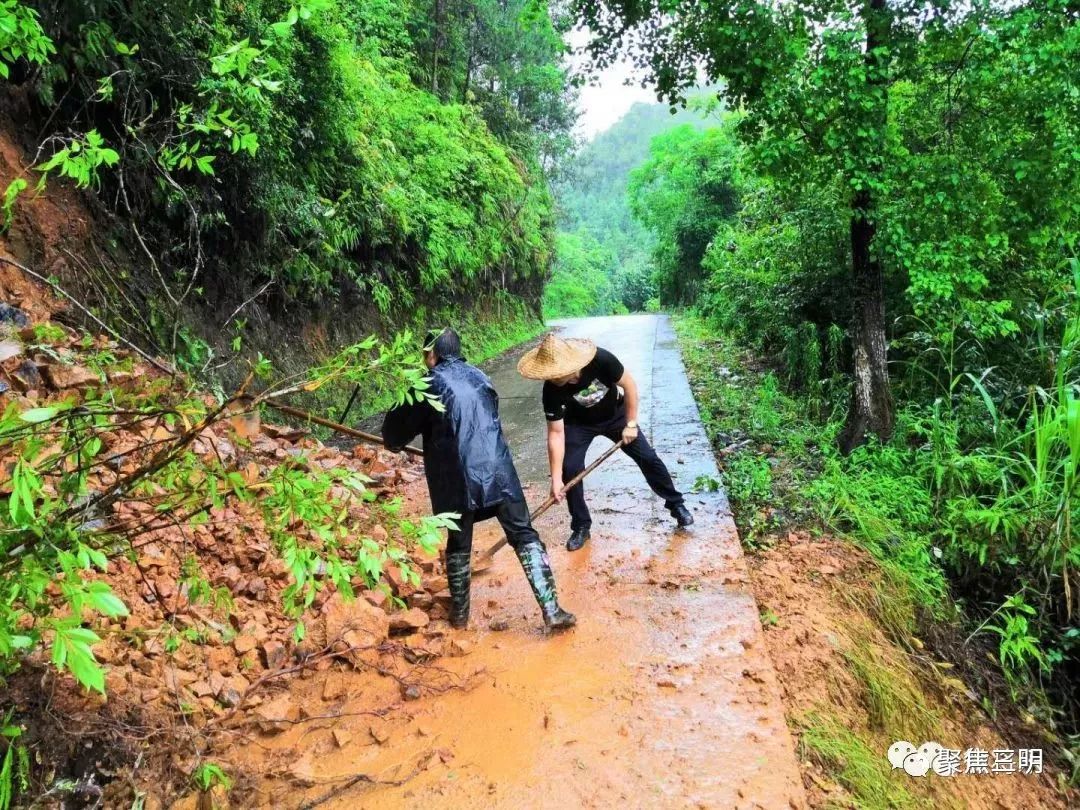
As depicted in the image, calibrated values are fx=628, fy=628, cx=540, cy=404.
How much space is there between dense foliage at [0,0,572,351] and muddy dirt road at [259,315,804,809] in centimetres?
200

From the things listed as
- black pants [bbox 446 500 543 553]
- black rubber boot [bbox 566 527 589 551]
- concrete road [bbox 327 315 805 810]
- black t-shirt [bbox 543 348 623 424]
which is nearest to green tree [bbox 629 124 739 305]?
black t-shirt [bbox 543 348 623 424]

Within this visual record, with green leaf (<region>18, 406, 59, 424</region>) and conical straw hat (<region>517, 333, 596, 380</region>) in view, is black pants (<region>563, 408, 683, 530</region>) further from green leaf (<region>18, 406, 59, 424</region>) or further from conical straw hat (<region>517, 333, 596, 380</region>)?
green leaf (<region>18, 406, 59, 424</region>)

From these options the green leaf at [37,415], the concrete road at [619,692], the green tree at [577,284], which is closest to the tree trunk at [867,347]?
the concrete road at [619,692]

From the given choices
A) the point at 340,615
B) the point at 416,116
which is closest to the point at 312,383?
the point at 340,615

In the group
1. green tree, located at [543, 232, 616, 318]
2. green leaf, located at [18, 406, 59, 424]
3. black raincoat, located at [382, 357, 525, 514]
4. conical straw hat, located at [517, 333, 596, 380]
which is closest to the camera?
green leaf, located at [18, 406, 59, 424]

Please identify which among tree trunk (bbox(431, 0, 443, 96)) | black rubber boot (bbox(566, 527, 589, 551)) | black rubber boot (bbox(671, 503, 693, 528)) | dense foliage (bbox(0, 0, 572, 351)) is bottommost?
black rubber boot (bbox(566, 527, 589, 551))

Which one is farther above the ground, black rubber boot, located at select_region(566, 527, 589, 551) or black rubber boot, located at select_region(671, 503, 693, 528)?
black rubber boot, located at select_region(671, 503, 693, 528)

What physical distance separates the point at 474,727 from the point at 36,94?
517 cm

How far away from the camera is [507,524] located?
3.48 meters

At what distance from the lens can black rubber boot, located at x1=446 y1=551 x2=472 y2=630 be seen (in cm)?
353

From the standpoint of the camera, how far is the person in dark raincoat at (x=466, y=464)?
11.1ft

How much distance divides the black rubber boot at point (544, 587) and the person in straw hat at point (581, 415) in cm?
76

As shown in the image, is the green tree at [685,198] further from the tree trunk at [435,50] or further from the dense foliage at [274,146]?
the dense foliage at [274,146]

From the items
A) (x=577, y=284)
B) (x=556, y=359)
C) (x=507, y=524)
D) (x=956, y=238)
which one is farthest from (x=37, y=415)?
(x=577, y=284)
